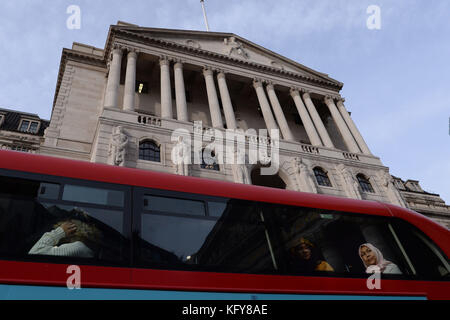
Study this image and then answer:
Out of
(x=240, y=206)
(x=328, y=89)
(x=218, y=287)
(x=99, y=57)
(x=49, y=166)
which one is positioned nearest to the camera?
(x=218, y=287)

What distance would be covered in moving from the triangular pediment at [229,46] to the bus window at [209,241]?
2260 centimetres

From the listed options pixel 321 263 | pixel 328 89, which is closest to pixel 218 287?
pixel 321 263

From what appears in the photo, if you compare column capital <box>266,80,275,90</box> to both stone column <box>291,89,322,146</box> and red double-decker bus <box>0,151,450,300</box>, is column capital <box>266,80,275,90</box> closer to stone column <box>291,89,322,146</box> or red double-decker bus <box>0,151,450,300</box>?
stone column <box>291,89,322,146</box>

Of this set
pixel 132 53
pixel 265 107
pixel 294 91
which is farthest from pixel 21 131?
pixel 294 91

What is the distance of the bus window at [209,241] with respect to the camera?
4.43 m

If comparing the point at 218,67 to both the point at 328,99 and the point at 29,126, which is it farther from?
the point at 29,126

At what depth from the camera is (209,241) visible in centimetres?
482

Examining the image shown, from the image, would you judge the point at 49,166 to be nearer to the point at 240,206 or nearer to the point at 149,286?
the point at 149,286

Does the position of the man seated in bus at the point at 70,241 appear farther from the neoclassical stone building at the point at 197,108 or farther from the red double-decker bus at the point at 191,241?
the neoclassical stone building at the point at 197,108

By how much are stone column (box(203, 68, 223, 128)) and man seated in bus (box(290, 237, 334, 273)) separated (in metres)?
15.9

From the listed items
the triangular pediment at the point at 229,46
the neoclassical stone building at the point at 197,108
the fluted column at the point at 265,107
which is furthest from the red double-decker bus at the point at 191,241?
the triangular pediment at the point at 229,46

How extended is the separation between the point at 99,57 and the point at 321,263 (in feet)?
83.5

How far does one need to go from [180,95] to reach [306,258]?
1819 centimetres
